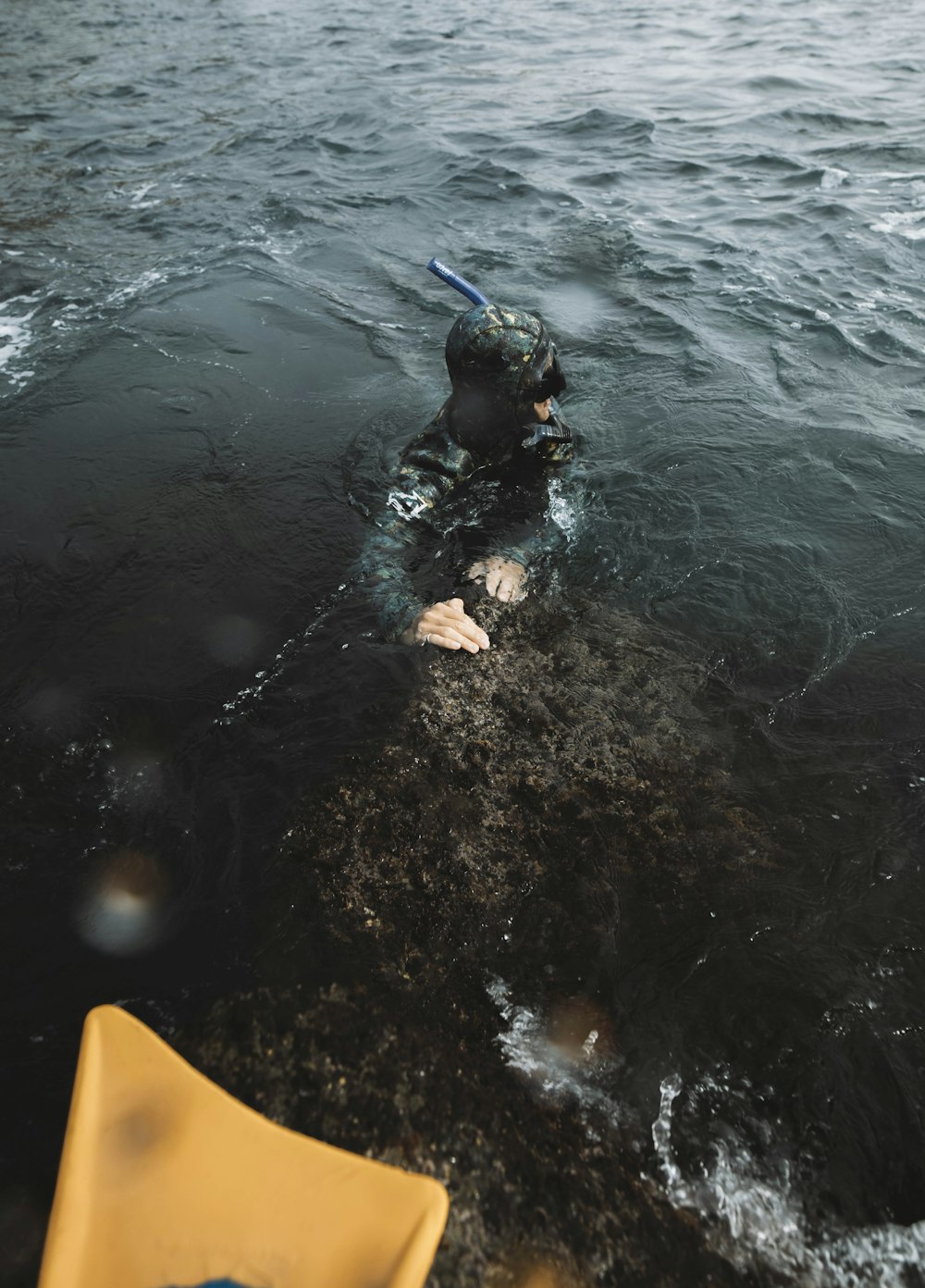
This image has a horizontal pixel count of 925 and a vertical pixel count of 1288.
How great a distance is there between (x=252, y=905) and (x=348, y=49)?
17.0 meters

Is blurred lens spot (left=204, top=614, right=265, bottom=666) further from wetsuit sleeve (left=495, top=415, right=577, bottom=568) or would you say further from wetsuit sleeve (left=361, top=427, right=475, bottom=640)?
wetsuit sleeve (left=495, top=415, right=577, bottom=568)

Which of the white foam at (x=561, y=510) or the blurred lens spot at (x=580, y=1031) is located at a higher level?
the white foam at (x=561, y=510)

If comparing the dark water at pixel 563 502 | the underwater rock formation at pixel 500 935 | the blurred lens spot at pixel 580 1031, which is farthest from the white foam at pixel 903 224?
the blurred lens spot at pixel 580 1031

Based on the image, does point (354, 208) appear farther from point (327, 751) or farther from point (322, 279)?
point (327, 751)

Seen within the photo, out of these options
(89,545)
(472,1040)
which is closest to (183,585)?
(89,545)

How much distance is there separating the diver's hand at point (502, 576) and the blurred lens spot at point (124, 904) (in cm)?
196

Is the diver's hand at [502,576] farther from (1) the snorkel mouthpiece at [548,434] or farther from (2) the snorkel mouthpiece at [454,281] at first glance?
(2) the snorkel mouthpiece at [454,281]

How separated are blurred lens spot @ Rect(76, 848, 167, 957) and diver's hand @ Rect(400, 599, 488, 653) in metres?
1.38

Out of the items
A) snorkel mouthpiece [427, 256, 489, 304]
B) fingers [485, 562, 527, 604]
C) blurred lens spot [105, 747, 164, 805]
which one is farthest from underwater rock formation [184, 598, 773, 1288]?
snorkel mouthpiece [427, 256, 489, 304]

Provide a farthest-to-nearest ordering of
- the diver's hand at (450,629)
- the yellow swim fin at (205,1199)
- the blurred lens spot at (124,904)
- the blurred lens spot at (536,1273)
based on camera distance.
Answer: the diver's hand at (450,629)
the blurred lens spot at (124,904)
the blurred lens spot at (536,1273)
the yellow swim fin at (205,1199)

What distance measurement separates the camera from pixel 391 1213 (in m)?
1.75

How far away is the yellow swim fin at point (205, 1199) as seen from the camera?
67.9 inches

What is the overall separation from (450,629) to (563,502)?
1469mm

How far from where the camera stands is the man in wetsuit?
377 cm
